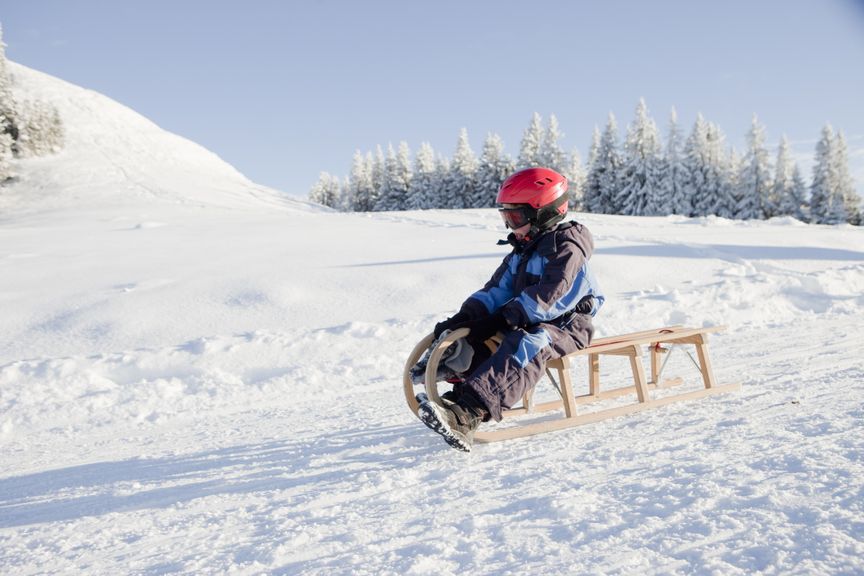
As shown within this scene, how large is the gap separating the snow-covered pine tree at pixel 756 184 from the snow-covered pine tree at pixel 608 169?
10.1 metres

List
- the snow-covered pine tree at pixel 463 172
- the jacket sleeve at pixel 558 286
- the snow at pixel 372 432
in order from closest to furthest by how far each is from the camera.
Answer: the snow at pixel 372 432 → the jacket sleeve at pixel 558 286 → the snow-covered pine tree at pixel 463 172

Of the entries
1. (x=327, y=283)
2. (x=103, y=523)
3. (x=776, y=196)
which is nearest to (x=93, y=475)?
(x=103, y=523)

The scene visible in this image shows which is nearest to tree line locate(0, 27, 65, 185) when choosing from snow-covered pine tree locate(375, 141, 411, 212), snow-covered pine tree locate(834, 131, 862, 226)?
snow-covered pine tree locate(375, 141, 411, 212)

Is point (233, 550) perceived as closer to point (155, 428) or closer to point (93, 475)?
point (93, 475)

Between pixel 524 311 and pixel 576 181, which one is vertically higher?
pixel 576 181

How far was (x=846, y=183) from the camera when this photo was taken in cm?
4691

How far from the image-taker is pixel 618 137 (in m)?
50.9

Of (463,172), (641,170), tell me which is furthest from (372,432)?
(463,172)

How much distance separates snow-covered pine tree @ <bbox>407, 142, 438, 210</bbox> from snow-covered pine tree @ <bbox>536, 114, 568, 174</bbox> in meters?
13.2

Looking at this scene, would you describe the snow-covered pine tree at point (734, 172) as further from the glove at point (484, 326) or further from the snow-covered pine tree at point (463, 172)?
the glove at point (484, 326)

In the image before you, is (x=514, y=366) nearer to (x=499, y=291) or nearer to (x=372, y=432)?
(x=499, y=291)

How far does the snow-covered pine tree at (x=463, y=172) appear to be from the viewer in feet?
192

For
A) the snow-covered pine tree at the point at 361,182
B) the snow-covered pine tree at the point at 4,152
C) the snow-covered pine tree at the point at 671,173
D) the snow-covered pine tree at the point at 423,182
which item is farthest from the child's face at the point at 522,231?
the snow-covered pine tree at the point at 361,182

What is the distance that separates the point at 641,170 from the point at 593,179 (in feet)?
15.3
